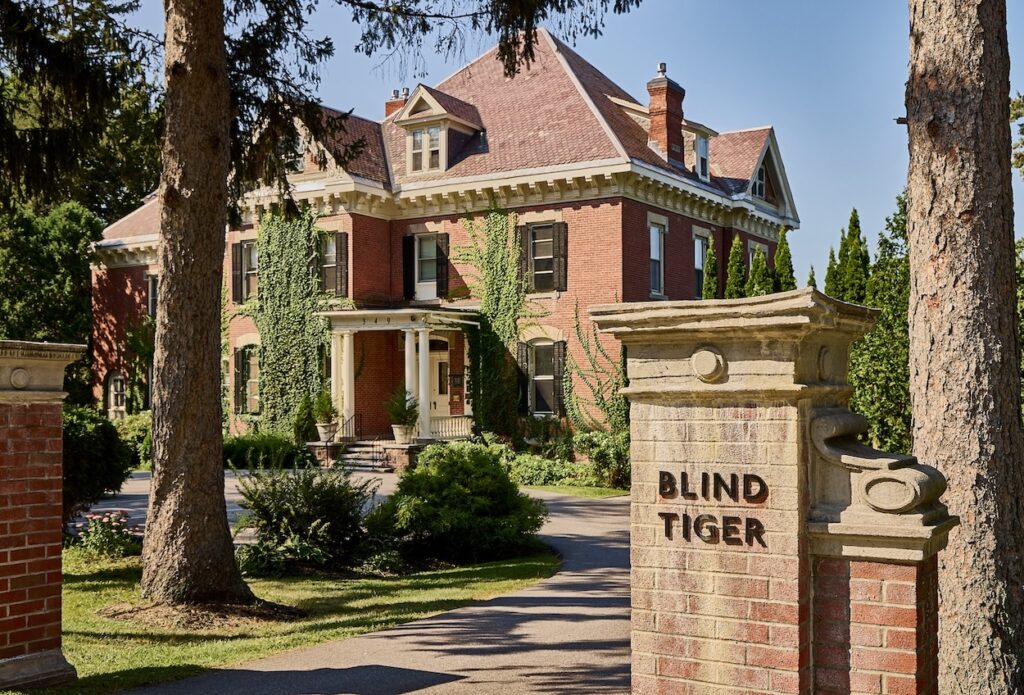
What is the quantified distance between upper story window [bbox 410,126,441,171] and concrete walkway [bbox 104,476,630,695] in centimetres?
1829

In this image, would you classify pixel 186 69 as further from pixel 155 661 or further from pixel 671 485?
pixel 671 485

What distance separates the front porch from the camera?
26234 millimetres

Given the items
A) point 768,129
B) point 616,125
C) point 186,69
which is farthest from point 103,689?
point 768,129

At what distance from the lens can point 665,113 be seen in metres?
26.8

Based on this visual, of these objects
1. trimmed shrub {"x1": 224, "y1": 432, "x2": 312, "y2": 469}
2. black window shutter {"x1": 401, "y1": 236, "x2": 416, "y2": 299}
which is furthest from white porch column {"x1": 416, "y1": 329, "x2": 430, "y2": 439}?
trimmed shrub {"x1": 224, "y1": 432, "x2": 312, "y2": 469}

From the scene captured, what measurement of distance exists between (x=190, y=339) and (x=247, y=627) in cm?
281

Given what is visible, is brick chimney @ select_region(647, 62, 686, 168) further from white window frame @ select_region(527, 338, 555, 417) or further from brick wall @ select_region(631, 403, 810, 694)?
brick wall @ select_region(631, 403, 810, 694)

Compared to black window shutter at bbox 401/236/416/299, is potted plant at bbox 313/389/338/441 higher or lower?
lower

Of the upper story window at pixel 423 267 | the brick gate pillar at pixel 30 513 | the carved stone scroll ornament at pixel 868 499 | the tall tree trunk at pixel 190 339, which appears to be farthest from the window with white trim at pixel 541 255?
the carved stone scroll ornament at pixel 868 499

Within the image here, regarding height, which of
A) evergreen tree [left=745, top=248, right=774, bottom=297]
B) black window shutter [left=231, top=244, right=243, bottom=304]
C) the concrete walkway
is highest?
black window shutter [left=231, top=244, right=243, bottom=304]

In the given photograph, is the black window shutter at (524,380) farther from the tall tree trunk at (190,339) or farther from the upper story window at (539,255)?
the tall tree trunk at (190,339)

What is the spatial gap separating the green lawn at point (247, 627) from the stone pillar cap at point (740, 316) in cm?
489

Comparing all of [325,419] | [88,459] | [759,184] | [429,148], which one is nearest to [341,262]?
[429,148]

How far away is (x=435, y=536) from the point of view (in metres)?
13.1
